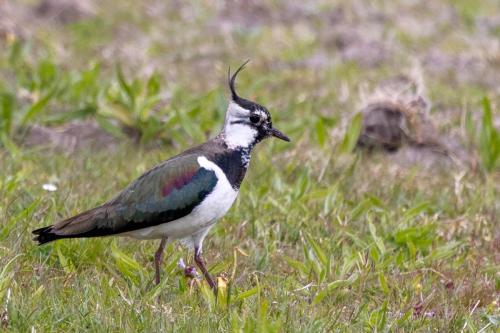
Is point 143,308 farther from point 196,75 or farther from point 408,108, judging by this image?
point 196,75

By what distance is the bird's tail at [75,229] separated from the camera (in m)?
5.28

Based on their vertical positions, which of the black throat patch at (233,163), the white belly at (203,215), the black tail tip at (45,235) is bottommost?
the black tail tip at (45,235)

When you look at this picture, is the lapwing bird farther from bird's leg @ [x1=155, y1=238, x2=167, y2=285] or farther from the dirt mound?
the dirt mound

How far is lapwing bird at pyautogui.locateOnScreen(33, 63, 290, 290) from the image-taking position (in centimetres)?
538

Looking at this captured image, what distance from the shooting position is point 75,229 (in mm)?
5312

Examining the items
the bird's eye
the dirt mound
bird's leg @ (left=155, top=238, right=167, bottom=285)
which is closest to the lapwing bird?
bird's leg @ (left=155, top=238, right=167, bottom=285)

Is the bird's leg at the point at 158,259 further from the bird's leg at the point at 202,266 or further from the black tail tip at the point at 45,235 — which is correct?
the black tail tip at the point at 45,235

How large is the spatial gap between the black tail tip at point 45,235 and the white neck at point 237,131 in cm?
113

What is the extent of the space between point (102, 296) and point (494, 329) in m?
2.03

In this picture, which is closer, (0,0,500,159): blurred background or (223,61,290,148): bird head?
(223,61,290,148): bird head

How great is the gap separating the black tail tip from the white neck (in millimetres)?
1129

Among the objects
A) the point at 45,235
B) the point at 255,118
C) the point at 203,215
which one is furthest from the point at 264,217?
the point at 45,235

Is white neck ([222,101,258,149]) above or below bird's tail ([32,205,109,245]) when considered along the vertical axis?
above

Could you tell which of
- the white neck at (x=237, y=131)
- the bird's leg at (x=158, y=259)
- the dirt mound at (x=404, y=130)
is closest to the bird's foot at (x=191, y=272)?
the bird's leg at (x=158, y=259)
